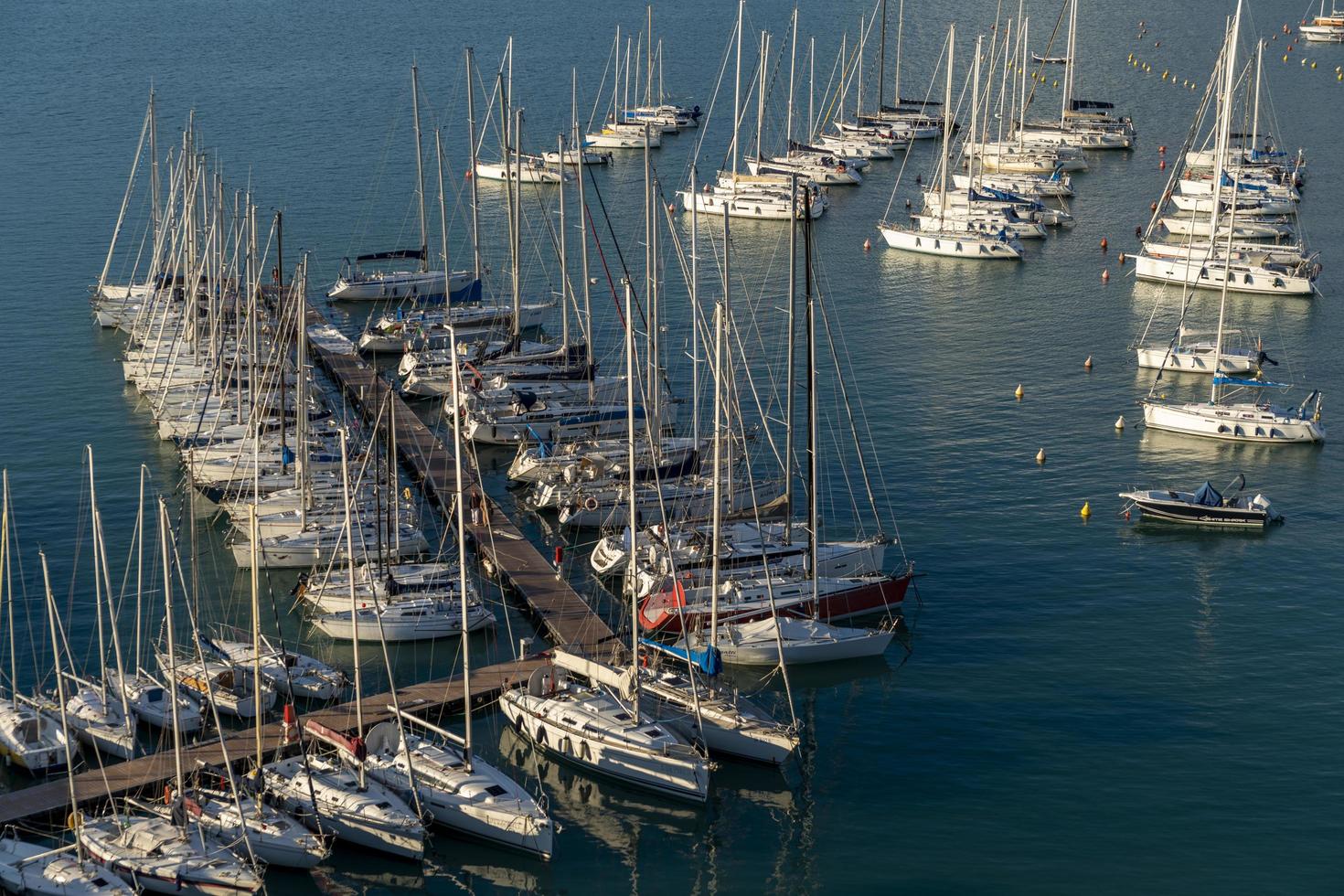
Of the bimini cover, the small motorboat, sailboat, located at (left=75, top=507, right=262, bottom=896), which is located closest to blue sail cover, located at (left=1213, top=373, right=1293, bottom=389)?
the small motorboat

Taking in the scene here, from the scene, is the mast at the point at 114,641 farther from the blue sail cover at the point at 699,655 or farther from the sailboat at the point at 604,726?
the blue sail cover at the point at 699,655

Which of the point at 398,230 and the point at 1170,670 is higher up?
the point at 398,230

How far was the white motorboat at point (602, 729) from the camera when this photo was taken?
5028 cm

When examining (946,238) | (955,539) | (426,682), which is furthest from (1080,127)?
(426,682)

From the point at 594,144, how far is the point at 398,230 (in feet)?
99.7

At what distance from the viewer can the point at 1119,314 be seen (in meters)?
99.6

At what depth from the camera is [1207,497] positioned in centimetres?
7019

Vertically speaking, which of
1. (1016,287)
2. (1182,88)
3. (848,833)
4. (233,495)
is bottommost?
(848,833)

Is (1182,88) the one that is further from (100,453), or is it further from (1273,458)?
(100,453)

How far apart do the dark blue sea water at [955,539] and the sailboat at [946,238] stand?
1.62m

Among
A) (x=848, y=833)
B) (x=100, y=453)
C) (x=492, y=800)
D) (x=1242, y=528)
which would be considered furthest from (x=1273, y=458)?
(x=100, y=453)

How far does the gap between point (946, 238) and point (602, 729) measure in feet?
221

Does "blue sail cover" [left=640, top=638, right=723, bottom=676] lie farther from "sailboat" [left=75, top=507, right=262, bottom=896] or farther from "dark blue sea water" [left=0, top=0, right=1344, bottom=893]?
"sailboat" [left=75, top=507, right=262, bottom=896]

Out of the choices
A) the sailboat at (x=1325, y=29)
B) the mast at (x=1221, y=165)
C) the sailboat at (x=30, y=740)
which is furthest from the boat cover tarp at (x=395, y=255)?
the sailboat at (x=1325, y=29)
